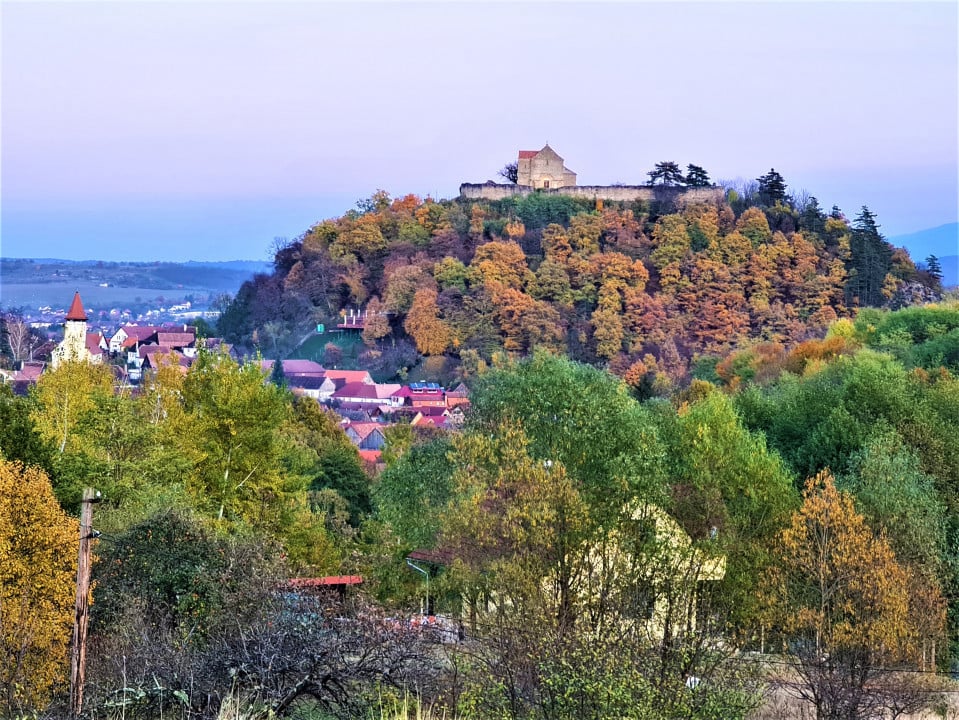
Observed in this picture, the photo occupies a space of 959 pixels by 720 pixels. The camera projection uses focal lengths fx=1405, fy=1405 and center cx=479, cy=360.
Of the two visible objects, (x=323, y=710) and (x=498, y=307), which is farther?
(x=498, y=307)

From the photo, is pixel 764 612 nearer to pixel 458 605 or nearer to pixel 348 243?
pixel 458 605

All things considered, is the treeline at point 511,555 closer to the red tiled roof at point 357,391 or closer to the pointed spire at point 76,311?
the pointed spire at point 76,311

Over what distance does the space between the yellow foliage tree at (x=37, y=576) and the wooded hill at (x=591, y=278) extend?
2681 inches

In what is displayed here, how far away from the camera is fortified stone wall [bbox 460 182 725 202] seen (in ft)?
347

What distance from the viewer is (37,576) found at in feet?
60.9

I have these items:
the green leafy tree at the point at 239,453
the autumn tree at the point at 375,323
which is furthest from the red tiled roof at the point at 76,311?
the green leafy tree at the point at 239,453

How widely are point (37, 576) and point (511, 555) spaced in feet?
21.6

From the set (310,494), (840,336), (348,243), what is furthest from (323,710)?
(348,243)

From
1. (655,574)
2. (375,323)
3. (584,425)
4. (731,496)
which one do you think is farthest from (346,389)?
(655,574)

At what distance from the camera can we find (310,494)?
127ft

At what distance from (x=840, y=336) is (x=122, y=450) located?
124 ft

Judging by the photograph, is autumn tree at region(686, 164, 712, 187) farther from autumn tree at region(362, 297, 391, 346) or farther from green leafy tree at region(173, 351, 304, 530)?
green leafy tree at region(173, 351, 304, 530)

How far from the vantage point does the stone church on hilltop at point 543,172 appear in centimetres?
11200

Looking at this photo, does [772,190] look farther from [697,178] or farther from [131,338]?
[131,338]
